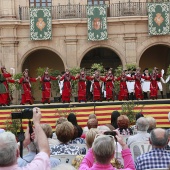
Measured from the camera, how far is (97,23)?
1110 inches

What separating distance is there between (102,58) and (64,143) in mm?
25875

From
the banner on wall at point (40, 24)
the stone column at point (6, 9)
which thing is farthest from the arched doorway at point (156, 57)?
the stone column at point (6, 9)

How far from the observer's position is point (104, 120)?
58.4 ft

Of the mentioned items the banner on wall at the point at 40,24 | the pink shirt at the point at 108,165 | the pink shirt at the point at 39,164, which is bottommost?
the pink shirt at the point at 108,165

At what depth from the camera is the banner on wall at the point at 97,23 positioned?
28.2 meters

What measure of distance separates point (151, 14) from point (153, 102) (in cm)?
1079

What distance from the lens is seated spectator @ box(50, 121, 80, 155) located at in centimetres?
658

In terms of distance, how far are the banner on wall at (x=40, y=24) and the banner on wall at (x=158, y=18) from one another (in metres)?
6.28

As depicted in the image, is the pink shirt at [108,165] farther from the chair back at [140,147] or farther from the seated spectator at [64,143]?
the chair back at [140,147]

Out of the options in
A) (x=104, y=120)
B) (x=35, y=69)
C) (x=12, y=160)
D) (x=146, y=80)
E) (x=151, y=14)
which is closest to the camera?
(x=12, y=160)

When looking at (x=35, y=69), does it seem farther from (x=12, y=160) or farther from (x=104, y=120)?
(x=12, y=160)

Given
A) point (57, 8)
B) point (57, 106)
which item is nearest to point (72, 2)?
point (57, 8)

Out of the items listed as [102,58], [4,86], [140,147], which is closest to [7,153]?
[140,147]

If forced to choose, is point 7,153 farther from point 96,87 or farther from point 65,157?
point 96,87
